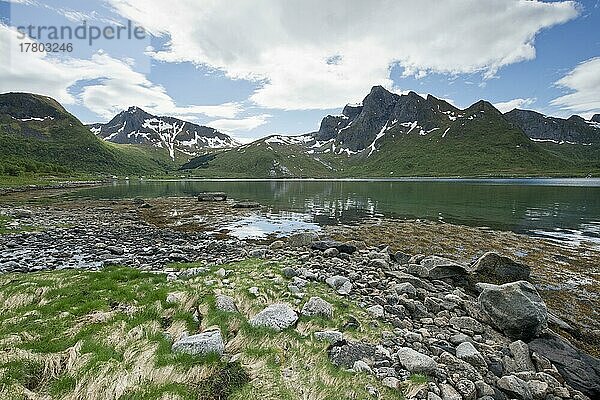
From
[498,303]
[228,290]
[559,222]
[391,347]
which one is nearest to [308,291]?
[228,290]

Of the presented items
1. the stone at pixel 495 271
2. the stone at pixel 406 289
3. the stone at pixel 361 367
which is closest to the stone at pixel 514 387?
the stone at pixel 361 367

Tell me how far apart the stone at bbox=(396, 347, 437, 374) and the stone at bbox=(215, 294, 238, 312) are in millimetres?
5934

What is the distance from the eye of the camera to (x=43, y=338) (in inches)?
345

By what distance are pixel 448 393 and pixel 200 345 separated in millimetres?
6610

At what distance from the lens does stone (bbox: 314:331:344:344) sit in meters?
10.3

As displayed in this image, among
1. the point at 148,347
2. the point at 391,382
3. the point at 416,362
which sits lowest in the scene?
the point at 391,382

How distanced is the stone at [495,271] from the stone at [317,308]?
1089cm

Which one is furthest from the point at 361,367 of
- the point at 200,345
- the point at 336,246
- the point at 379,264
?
the point at 336,246

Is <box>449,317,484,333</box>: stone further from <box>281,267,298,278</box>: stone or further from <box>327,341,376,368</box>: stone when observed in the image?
<box>281,267,298,278</box>: stone

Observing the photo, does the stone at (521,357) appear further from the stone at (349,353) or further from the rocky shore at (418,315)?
the stone at (349,353)

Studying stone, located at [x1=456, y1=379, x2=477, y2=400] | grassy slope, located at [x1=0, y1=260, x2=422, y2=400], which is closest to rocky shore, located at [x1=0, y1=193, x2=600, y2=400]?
stone, located at [x1=456, y1=379, x2=477, y2=400]

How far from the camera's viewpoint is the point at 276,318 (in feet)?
36.5

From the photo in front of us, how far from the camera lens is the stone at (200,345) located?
8.74m

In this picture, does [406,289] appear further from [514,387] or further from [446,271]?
[514,387]
